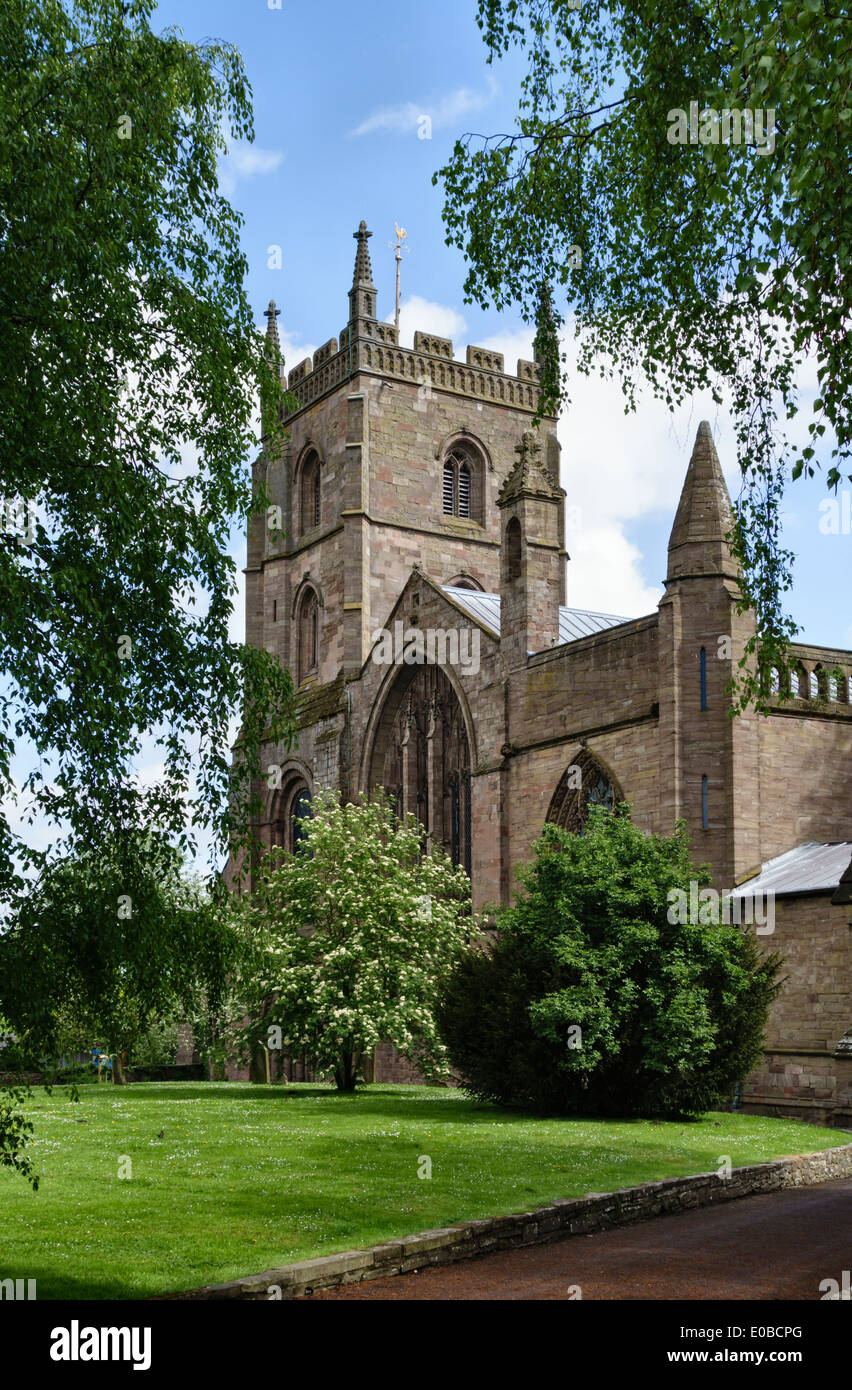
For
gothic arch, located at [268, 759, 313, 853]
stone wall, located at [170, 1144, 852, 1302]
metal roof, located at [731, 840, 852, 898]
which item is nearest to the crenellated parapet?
gothic arch, located at [268, 759, 313, 853]

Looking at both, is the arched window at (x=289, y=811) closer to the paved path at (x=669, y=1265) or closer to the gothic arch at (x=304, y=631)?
the gothic arch at (x=304, y=631)

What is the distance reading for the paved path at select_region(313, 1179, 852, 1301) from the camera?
31.8 ft

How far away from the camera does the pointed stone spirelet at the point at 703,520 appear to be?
86.7 ft

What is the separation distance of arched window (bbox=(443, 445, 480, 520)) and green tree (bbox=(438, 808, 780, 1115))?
103ft

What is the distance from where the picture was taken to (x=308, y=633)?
53406 millimetres

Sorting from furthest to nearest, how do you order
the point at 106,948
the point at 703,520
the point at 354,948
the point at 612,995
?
the point at 354,948, the point at 703,520, the point at 612,995, the point at 106,948

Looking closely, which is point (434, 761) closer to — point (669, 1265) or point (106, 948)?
point (669, 1265)

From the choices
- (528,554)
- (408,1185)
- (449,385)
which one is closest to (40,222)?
(408,1185)

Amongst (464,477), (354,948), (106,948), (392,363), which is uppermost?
(392,363)

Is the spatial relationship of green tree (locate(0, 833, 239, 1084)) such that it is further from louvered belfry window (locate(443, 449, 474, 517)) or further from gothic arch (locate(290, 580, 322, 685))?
louvered belfry window (locate(443, 449, 474, 517))

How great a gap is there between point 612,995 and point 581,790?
9880 millimetres

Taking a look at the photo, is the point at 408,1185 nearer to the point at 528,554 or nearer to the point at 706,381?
the point at 706,381

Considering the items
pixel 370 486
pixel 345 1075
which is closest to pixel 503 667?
pixel 345 1075

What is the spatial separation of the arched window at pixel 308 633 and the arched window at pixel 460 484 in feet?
20.7
